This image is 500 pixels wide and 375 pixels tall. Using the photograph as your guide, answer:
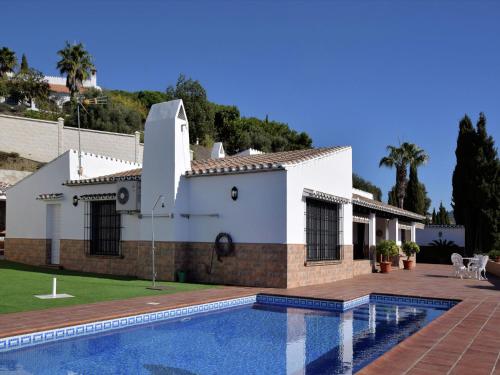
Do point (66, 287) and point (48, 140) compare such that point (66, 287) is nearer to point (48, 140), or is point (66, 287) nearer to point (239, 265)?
point (239, 265)

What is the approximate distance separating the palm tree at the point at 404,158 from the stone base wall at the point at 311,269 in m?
26.5

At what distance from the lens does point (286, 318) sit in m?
12.2

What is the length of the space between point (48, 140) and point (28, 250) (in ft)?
64.0

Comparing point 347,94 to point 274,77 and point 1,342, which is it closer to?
point 274,77

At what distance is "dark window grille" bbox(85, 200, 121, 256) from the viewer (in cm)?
1998

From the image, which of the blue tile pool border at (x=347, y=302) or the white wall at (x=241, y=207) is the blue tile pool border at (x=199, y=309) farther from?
the white wall at (x=241, y=207)

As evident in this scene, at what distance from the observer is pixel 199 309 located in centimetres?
1259

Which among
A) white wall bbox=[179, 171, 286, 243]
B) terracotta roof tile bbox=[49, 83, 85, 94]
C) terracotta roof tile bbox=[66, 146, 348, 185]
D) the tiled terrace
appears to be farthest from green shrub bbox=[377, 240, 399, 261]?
terracotta roof tile bbox=[49, 83, 85, 94]

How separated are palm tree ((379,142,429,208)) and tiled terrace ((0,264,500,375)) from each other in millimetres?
27698

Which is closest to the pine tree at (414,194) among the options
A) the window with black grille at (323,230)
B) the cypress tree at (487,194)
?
the cypress tree at (487,194)

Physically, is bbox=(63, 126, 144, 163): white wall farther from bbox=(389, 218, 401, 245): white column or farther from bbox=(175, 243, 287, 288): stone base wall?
bbox=(175, 243, 287, 288): stone base wall

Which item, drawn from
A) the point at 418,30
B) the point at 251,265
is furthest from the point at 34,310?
the point at 418,30

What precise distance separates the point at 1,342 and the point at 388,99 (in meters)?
18.8

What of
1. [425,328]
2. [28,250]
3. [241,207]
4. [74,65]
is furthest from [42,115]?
[425,328]
